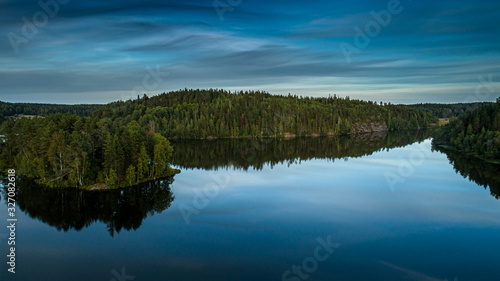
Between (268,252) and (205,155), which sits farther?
(205,155)

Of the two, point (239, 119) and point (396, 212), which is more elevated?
point (239, 119)

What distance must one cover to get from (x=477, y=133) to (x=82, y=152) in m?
103

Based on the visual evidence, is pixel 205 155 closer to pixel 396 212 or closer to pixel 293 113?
pixel 396 212

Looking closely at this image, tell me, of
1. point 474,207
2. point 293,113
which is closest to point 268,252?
point 474,207

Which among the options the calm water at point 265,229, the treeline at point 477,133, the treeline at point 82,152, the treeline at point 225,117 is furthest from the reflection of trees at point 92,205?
the treeline at point 225,117

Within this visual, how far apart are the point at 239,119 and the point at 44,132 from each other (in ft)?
371

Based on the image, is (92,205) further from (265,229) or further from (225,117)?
(225,117)

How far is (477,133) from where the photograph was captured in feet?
323

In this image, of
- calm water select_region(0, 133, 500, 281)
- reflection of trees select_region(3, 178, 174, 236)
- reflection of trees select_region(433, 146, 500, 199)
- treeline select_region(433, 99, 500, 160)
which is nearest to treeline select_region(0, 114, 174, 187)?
reflection of trees select_region(3, 178, 174, 236)

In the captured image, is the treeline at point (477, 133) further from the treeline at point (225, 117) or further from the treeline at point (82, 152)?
the treeline at point (82, 152)

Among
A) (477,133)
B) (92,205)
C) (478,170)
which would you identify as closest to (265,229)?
(92,205)

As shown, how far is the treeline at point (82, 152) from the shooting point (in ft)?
160

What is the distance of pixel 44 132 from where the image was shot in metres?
51.2

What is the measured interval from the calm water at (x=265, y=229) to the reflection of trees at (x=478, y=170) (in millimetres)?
816
